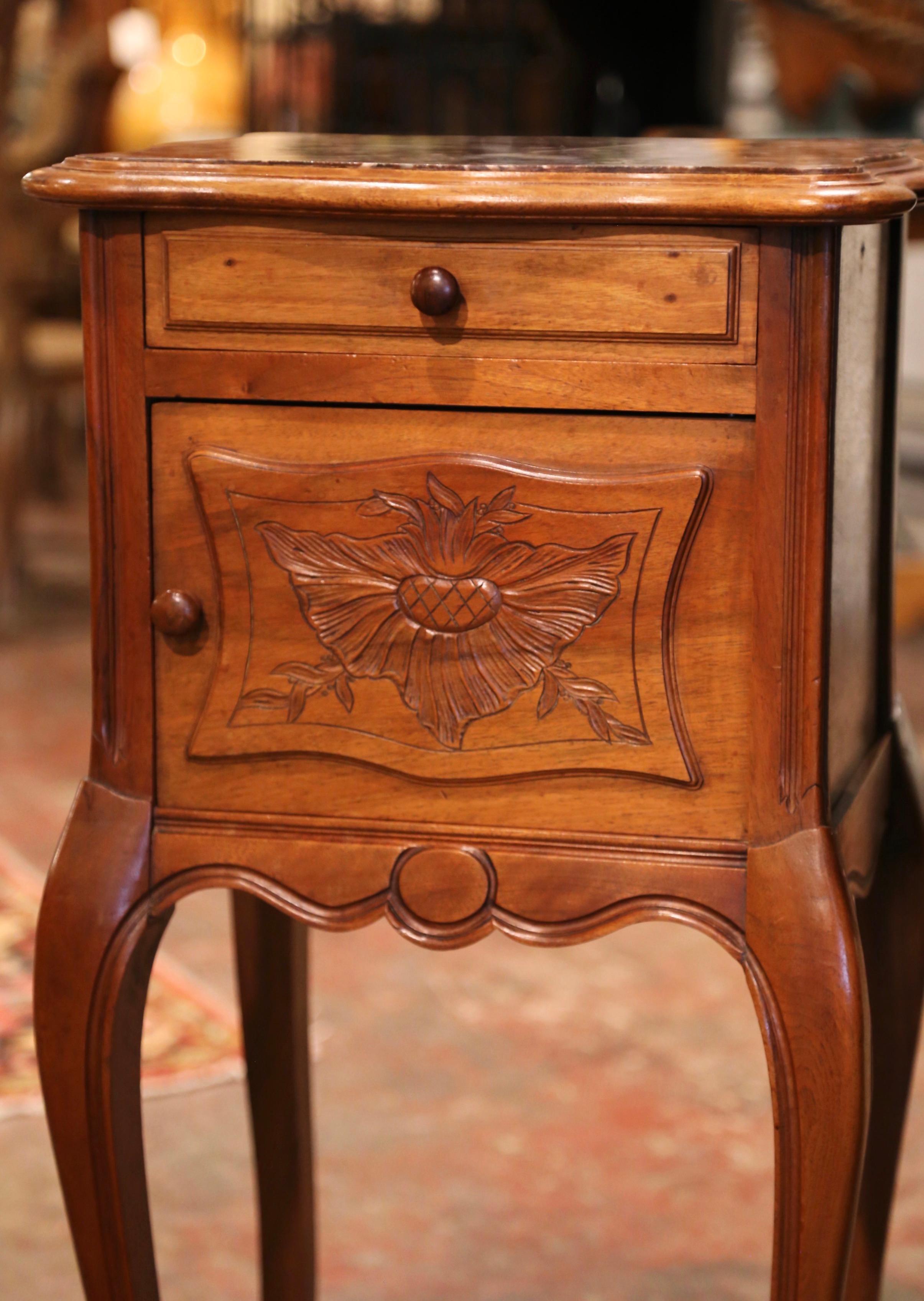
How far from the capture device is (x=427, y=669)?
88 cm

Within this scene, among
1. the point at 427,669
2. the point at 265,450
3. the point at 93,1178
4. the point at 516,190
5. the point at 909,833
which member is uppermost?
the point at 516,190

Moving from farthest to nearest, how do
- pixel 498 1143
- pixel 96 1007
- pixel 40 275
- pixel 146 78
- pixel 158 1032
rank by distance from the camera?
1. pixel 146 78
2. pixel 40 275
3. pixel 158 1032
4. pixel 498 1143
5. pixel 96 1007

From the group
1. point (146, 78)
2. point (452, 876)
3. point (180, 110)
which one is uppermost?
point (146, 78)

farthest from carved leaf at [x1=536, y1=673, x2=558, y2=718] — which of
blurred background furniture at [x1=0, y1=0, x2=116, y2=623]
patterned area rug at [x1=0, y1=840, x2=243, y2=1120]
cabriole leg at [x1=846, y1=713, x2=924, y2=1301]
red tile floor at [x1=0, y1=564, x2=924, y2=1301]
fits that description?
blurred background furniture at [x1=0, y1=0, x2=116, y2=623]

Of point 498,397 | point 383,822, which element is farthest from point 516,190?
point 383,822

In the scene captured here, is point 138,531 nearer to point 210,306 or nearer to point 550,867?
point 210,306

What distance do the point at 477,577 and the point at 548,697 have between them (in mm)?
73

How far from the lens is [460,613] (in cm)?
87

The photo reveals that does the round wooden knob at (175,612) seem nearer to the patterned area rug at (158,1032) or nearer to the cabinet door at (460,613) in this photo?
the cabinet door at (460,613)

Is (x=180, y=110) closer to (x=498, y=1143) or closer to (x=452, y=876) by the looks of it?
(x=498, y=1143)

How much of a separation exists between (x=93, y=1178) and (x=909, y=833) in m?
0.58

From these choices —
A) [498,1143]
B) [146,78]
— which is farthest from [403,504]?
[146,78]

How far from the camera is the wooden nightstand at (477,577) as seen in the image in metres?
0.82

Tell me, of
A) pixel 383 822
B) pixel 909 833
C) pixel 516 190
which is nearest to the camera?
pixel 516 190
